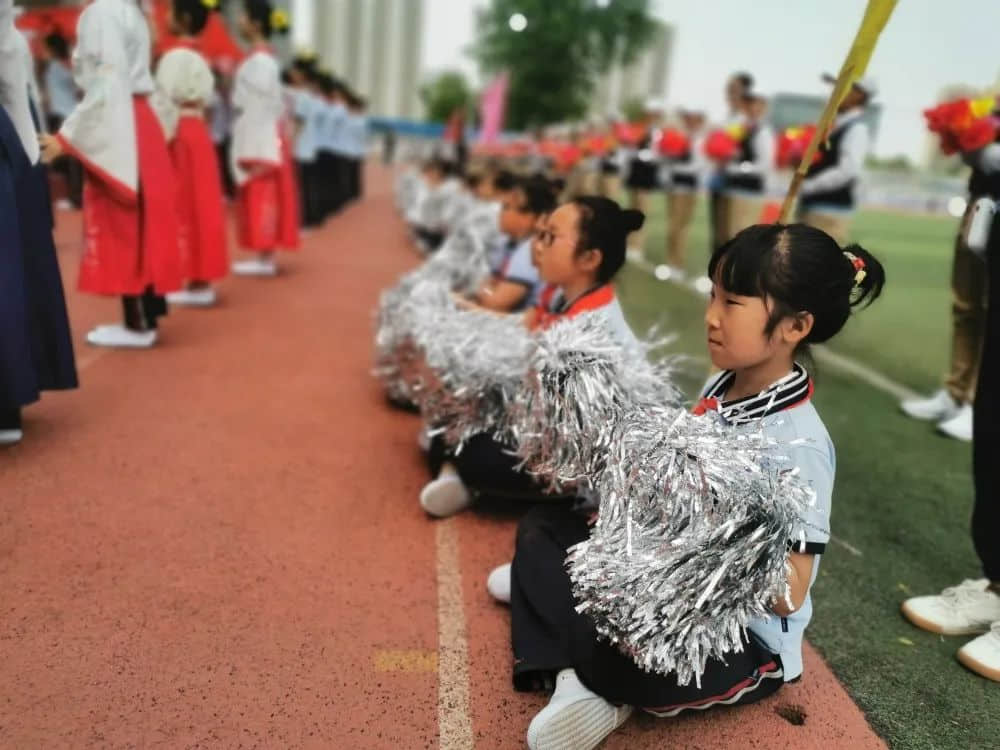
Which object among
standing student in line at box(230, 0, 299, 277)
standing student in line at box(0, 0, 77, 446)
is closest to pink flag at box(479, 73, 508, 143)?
standing student in line at box(230, 0, 299, 277)

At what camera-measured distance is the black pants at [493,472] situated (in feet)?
9.14

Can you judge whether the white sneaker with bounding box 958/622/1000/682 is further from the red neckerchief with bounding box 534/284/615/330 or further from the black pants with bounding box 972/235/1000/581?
the red neckerchief with bounding box 534/284/615/330

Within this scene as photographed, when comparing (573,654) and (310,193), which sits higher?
(573,654)

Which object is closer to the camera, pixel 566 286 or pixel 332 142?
pixel 566 286

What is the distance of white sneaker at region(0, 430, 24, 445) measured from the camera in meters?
3.07

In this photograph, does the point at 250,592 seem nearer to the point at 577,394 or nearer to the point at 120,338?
the point at 577,394

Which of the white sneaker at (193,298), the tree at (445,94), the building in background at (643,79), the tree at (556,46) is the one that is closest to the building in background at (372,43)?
the tree at (445,94)

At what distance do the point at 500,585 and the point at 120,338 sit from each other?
310 cm

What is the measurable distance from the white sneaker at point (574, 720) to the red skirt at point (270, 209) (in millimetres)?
5574

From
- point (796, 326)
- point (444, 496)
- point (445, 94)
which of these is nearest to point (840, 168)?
point (444, 496)

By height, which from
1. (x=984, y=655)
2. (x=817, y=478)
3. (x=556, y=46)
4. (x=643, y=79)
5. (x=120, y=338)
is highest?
(x=643, y=79)

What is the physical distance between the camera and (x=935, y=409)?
4555 mm

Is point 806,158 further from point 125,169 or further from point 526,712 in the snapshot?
point 125,169

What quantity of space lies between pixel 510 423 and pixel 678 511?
1155 millimetres
